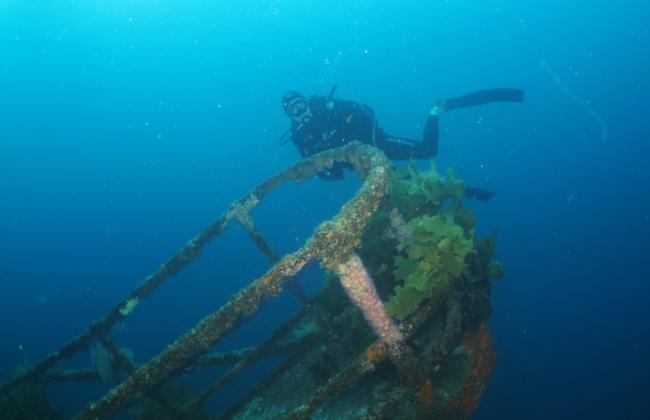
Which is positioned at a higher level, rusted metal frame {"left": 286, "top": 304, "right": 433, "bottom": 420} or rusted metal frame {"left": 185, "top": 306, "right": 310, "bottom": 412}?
rusted metal frame {"left": 185, "top": 306, "right": 310, "bottom": 412}

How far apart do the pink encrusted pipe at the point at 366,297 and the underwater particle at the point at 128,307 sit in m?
2.96

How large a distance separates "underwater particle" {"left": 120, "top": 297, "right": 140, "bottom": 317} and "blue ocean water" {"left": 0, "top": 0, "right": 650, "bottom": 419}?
432 centimetres

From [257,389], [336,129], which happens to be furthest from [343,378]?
[336,129]

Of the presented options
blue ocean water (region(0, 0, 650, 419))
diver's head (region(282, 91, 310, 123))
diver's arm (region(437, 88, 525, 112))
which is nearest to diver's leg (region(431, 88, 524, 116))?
diver's arm (region(437, 88, 525, 112))

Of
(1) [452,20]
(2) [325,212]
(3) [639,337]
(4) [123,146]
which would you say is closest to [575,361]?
(3) [639,337]

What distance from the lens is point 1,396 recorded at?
6.11m

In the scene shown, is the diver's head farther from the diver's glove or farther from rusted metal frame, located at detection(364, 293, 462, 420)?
rusted metal frame, located at detection(364, 293, 462, 420)

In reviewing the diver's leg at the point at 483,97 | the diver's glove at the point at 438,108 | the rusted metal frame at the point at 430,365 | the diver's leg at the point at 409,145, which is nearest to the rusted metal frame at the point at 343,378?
the rusted metal frame at the point at 430,365

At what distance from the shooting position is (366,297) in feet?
10.9

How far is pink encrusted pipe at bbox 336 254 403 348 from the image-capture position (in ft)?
10.6

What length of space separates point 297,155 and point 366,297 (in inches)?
2017

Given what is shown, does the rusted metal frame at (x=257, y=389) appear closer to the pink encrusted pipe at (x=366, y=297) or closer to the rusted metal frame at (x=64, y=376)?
the pink encrusted pipe at (x=366, y=297)

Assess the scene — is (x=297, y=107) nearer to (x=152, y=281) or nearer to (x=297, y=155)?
(x=152, y=281)

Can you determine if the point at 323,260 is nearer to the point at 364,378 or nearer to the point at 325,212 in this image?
the point at 364,378
